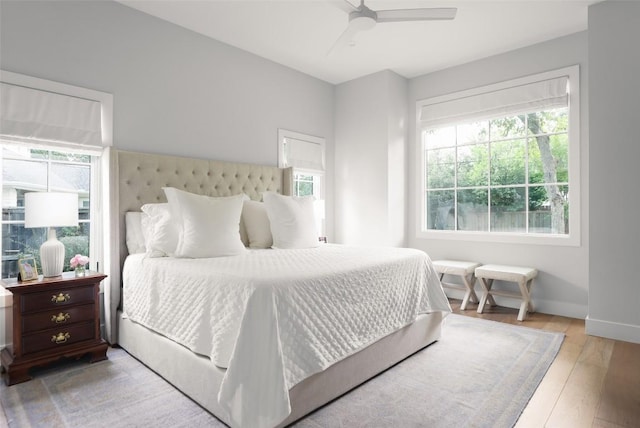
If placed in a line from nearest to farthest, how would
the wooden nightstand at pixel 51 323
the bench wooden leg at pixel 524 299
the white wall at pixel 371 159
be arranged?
the wooden nightstand at pixel 51 323
the bench wooden leg at pixel 524 299
the white wall at pixel 371 159

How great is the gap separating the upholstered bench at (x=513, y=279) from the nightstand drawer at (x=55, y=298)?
137 inches

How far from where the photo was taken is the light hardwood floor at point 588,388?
5.93ft

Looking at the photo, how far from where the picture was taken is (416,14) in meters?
2.49

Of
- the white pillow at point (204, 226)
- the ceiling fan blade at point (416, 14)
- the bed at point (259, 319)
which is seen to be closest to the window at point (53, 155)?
the bed at point (259, 319)

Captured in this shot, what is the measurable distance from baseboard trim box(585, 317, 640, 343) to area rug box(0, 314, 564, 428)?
596mm

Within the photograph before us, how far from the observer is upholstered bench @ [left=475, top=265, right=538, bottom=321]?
347 centimetres

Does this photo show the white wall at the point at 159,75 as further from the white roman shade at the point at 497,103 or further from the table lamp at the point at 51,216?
the white roman shade at the point at 497,103

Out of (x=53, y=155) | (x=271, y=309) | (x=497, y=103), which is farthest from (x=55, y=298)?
(x=497, y=103)

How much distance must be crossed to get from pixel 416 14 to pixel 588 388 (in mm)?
2616

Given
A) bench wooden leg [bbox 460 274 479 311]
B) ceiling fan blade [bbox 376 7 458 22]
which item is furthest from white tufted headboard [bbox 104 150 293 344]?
bench wooden leg [bbox 460 274 479 311]

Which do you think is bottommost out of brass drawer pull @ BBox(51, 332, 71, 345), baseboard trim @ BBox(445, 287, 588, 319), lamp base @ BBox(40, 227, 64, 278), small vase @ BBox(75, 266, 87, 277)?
baseboard trim @ BBox(445, 287, 588, 319)

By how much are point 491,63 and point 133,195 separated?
4001 millimetres

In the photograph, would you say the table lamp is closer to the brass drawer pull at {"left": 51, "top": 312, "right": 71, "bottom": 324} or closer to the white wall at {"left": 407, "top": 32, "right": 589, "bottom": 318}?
the brass drawer pull at {"left": 51, "top": 312, "right": 71, "bottom": 324}

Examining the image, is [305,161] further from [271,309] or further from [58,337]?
[271,309]
